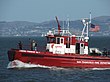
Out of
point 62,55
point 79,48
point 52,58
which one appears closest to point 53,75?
point 52,58

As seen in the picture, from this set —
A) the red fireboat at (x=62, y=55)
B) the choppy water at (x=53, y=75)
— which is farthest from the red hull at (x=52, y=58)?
the choppy water at (x=53, y=75)

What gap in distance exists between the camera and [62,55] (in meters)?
50.1

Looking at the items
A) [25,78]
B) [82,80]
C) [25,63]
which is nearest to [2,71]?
[25,63]

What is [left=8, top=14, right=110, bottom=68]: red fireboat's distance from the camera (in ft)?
164

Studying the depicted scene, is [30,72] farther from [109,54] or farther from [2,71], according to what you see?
[109,54]

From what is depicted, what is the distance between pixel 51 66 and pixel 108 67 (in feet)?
22.1

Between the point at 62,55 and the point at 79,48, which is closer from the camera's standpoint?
the point at 62,55

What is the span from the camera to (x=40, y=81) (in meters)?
43.8

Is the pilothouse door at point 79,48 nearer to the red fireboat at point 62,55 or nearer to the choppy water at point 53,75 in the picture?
the red fireboat at point 62,55

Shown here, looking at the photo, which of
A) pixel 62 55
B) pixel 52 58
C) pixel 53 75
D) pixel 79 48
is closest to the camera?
pixel 53 75

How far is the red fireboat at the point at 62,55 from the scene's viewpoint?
164 feet

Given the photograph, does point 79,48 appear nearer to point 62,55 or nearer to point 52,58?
point 62,55

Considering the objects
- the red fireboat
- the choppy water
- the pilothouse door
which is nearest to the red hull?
the red fireboat

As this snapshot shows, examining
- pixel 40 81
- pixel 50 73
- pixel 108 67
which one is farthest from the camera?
pixel 108 67
